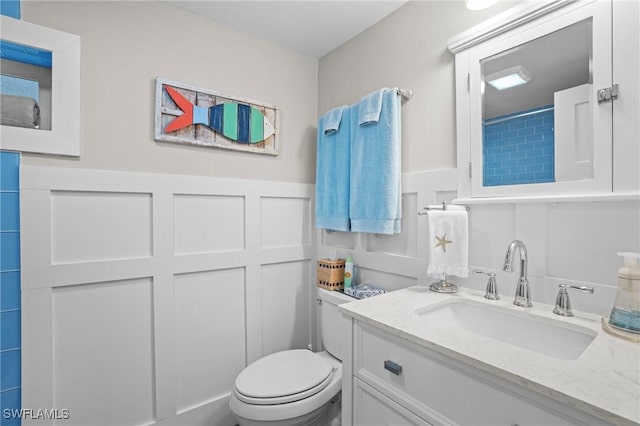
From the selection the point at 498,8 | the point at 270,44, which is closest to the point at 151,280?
the point at 270,44

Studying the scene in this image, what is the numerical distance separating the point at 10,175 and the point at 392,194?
5.15 feet

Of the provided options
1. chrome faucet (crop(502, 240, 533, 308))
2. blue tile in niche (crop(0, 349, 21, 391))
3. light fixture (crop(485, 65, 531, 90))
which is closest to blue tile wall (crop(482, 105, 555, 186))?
light fixture (crop(485, 65, 531, 90))

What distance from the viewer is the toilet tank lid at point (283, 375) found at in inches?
48.0

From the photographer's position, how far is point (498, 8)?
3.73 ft

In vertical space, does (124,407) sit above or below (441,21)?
below

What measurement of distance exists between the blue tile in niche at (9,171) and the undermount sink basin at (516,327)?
5.24 feet

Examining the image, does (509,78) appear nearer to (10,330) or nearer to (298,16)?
(298,16)

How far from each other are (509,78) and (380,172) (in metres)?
0.62

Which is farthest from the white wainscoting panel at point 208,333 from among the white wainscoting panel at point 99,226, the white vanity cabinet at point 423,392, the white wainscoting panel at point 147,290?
the white vanity cabinet at point 423,392

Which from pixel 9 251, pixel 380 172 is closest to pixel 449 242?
pixel 380 172

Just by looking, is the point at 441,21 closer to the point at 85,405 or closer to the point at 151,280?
the point at 151,280

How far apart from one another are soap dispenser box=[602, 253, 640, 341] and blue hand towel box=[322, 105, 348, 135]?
4.29 ft

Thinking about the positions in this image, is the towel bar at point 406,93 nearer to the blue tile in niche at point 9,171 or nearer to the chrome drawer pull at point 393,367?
the chrome drawer pull at point 393,367

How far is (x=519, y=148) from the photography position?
42.5 inches
